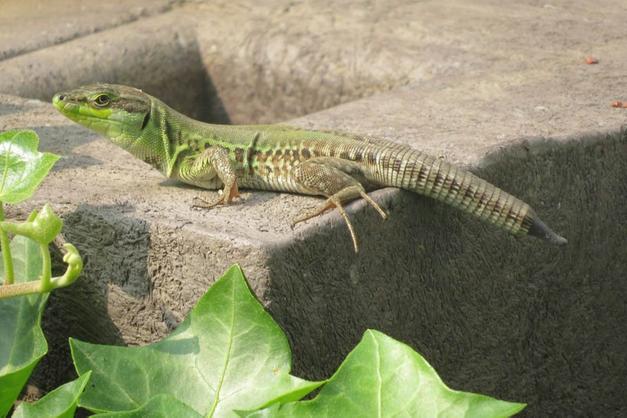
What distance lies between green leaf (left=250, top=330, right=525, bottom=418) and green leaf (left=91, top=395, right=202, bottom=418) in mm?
93

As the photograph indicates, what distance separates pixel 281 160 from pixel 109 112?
0.53m

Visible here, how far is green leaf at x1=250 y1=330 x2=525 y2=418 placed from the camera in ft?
4.72

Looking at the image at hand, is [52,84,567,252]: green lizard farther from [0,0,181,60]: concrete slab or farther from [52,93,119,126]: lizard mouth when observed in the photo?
[0,0,181,60]: concrete slab

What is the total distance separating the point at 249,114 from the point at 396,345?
3157 millimetres

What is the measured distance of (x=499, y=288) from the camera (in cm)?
277

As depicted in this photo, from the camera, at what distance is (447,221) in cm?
257

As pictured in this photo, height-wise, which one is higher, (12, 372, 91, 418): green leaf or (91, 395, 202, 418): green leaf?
(91, 395, 202, 418): green leaf

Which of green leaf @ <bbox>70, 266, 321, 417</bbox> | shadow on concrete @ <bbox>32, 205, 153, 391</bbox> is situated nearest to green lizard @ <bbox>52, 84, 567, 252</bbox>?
shadow on concrete @ <bbox>32, 205, 153, 391</bbox>

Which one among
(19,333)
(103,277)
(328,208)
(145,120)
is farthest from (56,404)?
(145,120)

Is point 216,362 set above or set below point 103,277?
above

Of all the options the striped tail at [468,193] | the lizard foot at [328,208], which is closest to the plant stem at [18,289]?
the lizard foot at [328,208]

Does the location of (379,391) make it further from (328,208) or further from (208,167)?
(208,167)

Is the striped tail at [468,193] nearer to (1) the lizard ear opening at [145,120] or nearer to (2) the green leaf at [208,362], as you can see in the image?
(1) the lizard ear opening at [145,120]

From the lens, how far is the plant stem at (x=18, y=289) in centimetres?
165
